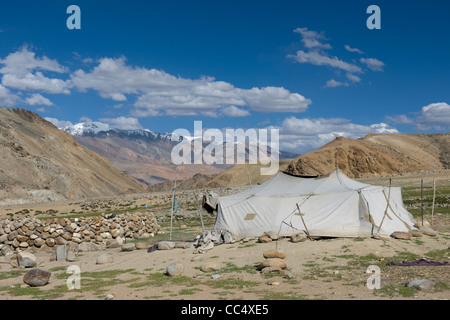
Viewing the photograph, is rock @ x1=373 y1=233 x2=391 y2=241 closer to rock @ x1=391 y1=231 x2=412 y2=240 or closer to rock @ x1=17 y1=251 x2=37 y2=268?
rock @ x1=391 y1=231 x2=412 y2=240

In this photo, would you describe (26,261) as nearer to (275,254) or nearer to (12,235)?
(12,235)

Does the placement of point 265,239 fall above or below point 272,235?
below

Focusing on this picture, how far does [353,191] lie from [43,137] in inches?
3728

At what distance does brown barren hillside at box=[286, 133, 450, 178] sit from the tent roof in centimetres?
4944

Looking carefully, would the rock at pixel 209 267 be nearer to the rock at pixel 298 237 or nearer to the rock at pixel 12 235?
the rock at pixel 298 237

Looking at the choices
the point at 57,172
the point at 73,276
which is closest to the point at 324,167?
the point at 57,172

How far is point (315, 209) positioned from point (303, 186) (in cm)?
213

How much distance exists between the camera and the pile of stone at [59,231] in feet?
72.5

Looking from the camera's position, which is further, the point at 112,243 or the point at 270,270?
the point at 112,243

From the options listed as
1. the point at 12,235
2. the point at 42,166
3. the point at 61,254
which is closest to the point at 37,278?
the point at 61,254

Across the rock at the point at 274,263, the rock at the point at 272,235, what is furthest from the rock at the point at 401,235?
the rock at the point at 274,263

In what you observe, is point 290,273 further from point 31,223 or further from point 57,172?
point 57,172

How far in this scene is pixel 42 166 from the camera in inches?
3280

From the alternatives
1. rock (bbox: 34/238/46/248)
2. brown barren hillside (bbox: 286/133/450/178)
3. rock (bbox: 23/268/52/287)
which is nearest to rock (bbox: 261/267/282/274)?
Result: rock (bbox: 23/268/52/287)
